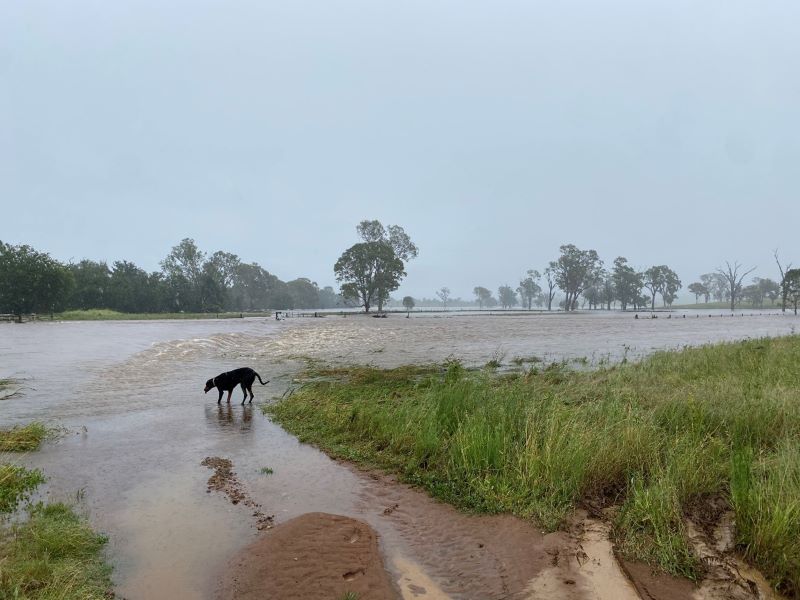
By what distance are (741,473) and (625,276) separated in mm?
174772

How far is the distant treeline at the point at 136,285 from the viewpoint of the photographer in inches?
3115

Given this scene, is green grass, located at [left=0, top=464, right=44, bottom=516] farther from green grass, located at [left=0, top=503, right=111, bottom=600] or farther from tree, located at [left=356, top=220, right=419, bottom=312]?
tree, located at [left=356, top=220, right=419, bottom=312]

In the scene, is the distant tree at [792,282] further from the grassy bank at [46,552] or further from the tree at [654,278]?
the grassy bank at [46,552]

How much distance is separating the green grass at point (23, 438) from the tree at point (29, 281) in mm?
86452

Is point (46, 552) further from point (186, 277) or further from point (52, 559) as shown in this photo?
point (186, 277)

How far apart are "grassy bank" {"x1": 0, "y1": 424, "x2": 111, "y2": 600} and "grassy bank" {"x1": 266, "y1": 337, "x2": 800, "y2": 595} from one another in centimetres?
417

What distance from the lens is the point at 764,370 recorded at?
38.9ft

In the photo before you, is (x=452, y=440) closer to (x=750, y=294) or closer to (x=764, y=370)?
(x=764, y=370)

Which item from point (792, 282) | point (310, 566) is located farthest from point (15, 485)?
point (792, 282)

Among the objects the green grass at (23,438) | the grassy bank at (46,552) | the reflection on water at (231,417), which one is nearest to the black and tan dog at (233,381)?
the reflection on water at (231,417)

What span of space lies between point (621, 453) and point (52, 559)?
22.6 ft

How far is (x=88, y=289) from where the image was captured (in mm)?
98188

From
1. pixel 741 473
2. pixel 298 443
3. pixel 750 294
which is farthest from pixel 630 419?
pixel 750 294

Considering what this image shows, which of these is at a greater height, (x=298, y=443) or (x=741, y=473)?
(x=741, y=473)
